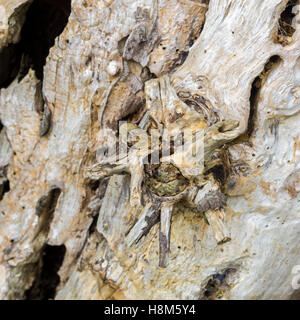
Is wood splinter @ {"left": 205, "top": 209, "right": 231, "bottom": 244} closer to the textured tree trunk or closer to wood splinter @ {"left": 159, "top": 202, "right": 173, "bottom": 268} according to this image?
the textured tree trunk

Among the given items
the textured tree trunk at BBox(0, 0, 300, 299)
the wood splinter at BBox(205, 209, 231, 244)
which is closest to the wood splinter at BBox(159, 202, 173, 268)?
the textured tree trunk at BBox(0, 0, 300, 299)

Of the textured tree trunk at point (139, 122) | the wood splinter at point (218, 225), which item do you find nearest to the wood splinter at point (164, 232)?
the textured tree trunk at point (139, 122)

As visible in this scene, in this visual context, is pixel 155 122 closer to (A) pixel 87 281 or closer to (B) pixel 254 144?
(B) pixel 254 144

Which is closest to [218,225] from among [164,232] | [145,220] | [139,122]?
[164,232]

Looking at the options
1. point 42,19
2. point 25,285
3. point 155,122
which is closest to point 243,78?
point 155,122

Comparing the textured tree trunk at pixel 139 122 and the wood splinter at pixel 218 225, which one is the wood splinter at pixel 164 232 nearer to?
the textured tree trunk at pixel 139 122

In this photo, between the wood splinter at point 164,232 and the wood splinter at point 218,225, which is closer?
the wood splinter at point 218,225

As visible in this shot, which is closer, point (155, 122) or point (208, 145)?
point (208, 145)

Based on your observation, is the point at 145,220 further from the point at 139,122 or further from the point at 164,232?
the point at 139,122
